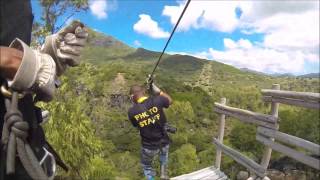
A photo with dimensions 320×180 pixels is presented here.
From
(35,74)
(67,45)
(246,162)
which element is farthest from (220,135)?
(35,74)

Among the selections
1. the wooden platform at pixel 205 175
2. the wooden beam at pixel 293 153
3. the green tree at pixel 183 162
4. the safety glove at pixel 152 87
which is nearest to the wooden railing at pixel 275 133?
the wooden beam at pixel 293 153

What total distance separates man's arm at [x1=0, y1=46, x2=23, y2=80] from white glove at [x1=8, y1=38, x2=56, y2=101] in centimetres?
2

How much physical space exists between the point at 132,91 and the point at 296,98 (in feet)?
9.27

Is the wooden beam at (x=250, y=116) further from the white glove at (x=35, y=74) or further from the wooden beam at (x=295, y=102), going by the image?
the white glove at (x=35, y=74)

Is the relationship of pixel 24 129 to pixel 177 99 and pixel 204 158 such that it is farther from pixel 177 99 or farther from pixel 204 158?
pixel 177 99

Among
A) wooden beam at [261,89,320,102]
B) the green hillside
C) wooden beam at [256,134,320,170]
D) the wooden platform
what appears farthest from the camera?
the green hillside

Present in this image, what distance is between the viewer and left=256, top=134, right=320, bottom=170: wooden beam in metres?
4.48

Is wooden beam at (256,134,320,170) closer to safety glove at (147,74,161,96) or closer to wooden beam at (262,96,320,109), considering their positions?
wooden beam at (262,96,320,109)

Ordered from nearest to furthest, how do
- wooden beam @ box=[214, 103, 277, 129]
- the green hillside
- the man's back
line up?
wooden beam @ box=[214, 103, 277, 129] → the man's back → the green hillside

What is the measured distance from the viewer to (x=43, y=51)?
1.62 metres

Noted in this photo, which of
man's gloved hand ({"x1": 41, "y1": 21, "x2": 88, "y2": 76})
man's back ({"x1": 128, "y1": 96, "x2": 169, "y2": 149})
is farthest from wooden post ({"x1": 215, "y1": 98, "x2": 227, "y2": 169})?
man's gloved hand ({"x1": 41, "y1": 21, "x2": 88, "y2": 76})

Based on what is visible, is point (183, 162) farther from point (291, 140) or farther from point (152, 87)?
point (291, 140)

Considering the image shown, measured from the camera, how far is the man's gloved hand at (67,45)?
1.58 meters

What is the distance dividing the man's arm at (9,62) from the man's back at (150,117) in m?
5.63
